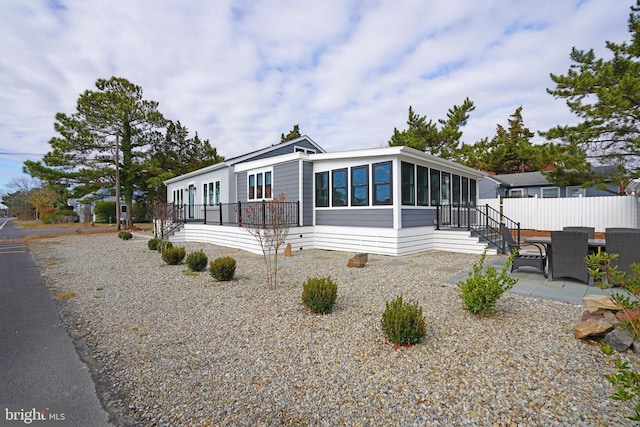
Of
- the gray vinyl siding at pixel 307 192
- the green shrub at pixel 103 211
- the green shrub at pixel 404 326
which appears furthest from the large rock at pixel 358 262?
the green shrub at pixel 103 211

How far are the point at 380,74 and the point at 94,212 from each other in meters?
34.1

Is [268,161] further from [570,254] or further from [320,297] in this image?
[570,254]

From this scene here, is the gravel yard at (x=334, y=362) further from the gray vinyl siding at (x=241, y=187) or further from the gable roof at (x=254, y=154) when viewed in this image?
the gable roof at (x=254, y=154)

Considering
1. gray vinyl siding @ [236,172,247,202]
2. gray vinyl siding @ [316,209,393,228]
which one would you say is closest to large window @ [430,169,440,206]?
gray vinyl siding @ [316,209,393,228]

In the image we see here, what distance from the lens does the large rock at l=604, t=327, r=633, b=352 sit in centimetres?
303

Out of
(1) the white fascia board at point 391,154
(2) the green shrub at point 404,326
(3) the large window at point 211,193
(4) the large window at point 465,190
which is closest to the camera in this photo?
(2) the green shrub at point 404,326

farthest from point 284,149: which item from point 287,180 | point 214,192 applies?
point 287,180

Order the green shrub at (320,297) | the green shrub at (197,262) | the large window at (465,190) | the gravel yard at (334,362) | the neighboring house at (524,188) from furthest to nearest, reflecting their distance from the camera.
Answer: the neighboring house at (524,188)
the large window at (465,190)
the green shrub at (197,262)
the green shrub at (320,297)
the gravel yard at (334,362)

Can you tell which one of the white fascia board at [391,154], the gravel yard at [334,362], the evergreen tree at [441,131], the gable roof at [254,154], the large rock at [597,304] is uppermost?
the evergreen tree at [441,131]

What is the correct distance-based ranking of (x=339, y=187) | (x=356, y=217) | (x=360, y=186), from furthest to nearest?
(x=339, y=187), (x=356, y=217), (x=360, y=186)

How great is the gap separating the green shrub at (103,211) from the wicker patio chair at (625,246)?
130ft

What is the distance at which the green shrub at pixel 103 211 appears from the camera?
3329 centimetres

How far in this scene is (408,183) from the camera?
9930 millimetres

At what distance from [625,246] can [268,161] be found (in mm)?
10418
